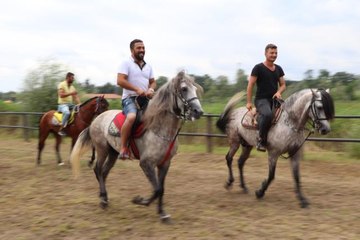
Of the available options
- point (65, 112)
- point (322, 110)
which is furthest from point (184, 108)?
point (65, 112)

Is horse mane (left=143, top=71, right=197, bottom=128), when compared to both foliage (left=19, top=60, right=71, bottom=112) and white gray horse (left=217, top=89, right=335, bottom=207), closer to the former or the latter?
white gray horse (left=217, top=89, right=335, bottom=207)

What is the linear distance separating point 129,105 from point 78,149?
5.00 ft

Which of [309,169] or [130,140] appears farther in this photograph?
[309,169]

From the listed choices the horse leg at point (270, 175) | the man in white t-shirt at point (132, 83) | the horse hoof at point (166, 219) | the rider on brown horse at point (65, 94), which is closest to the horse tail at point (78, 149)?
the man in white t-shirt at point (132, 83)

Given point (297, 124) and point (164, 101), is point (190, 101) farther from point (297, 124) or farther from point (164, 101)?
point (297, 124)

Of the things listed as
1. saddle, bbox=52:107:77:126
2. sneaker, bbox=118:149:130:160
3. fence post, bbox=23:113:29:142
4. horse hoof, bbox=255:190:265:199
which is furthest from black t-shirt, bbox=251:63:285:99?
fence post, bbox=23:113:29:142

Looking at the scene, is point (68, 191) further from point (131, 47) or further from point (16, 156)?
point (16, 156)

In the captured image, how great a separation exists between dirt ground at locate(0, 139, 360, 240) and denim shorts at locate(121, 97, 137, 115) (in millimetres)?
1492

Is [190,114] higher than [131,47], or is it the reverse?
[131,47]

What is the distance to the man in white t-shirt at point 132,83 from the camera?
5895mm

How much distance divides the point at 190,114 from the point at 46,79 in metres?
16.5

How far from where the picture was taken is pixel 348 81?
23.3 m

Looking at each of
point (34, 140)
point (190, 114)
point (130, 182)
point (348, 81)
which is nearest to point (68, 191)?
point (130, 182)

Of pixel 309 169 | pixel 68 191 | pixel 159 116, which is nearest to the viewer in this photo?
pixel 159 116
